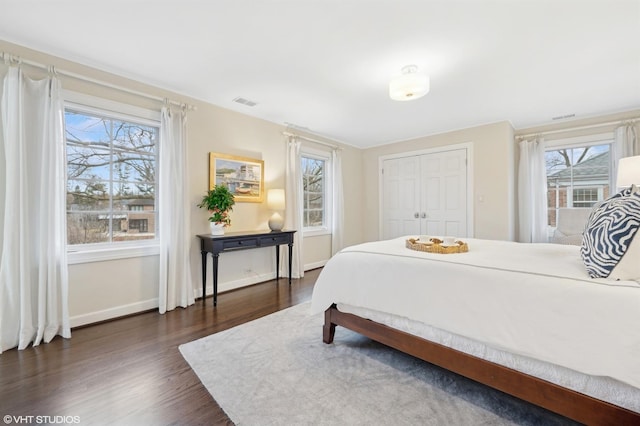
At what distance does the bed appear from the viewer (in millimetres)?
1131

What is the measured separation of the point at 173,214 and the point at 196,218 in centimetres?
36

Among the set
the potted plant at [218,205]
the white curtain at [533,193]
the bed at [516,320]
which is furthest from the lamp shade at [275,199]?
the white curtain at [533,193]

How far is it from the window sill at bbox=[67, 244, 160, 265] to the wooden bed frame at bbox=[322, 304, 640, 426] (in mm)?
2371

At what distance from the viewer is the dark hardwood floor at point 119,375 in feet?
4.78

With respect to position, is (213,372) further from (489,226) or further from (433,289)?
(489,226)

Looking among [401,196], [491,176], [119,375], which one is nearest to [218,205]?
[119,375]

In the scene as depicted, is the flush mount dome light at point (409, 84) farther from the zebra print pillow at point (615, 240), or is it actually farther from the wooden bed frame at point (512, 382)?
the wooden bed frame at point (512, 382)

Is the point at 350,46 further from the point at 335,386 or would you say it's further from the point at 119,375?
the point at 119,375

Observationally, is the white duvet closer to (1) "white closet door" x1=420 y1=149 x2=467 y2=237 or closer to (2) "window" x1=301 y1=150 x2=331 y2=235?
(1) "white closet door" x1=420 y1=149 x2=467 y2=237

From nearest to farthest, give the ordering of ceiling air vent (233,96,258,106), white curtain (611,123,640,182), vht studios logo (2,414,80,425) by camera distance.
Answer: vht studios logo (2,414,80,425) → ceiling air vent (233,96,258,106) → white curtain (611,123,640,182)

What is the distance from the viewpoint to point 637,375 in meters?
1.07

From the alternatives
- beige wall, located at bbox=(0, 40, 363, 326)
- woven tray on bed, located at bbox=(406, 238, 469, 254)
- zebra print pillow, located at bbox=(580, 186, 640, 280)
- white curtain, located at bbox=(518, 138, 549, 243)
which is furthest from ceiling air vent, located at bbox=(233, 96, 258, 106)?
white curtain, located at bbox=(518, 138, 549, 243)

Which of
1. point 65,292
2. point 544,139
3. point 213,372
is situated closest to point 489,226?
point 544,139

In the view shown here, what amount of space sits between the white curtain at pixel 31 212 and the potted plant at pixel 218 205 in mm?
1269
